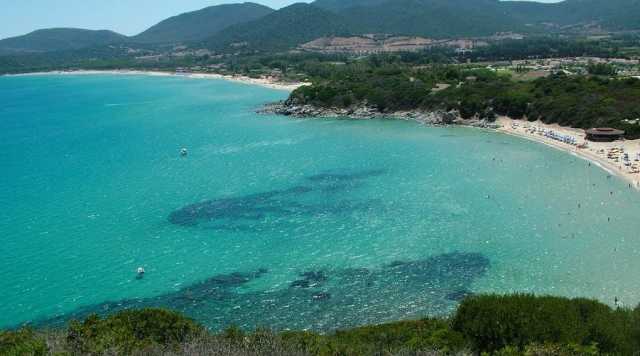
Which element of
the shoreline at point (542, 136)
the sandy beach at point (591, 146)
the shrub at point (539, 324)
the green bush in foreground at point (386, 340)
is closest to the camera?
the green bush in foreground at point (386, 340)

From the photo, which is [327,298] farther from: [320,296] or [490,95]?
[490,95]

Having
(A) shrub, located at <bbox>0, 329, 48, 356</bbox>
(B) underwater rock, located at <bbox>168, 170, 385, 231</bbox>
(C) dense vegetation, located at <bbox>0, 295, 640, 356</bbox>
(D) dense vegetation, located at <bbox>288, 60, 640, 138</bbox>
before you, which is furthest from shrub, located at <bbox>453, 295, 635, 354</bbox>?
(D) dense vegetation, located at <bbox>288, 60, 640, 138</bbox>

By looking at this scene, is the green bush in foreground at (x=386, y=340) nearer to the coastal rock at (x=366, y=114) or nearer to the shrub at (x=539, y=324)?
the shrub at (x=539, y=324)

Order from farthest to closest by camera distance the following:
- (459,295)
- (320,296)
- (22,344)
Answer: (320,296) → (459,295) → (22,344)

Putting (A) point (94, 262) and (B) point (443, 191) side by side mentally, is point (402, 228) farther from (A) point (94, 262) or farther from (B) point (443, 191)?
(A) point (94, 262)

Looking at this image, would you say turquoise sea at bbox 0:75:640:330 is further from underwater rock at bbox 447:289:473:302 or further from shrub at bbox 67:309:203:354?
shrub at bbox 67:309:203:354

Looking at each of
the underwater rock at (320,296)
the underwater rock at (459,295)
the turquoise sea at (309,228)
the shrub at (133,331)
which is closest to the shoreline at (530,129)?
the turquoise sea at (309,228)

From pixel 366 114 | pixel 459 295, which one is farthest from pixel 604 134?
pixel 459 295

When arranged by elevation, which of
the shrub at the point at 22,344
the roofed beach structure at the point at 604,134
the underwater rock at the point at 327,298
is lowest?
the underwater rock at the point at 327,298
